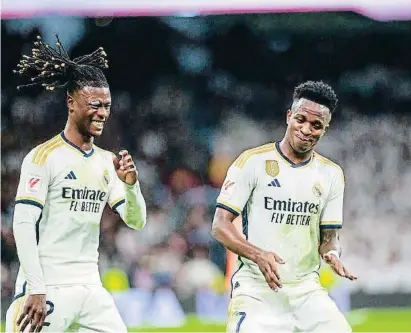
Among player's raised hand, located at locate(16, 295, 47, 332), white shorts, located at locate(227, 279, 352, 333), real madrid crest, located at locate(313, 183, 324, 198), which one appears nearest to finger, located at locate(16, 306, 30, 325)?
player's raised hand, located at locate(16, 295, 47, 332)

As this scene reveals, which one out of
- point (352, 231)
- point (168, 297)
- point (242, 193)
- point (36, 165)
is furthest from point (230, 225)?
point (352, 231)

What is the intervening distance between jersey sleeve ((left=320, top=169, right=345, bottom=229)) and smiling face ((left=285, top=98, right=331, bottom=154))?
32 centimetres

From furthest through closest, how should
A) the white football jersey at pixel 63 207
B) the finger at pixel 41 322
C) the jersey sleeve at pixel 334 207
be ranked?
1. the jersey sleeve at pixel 334 207
2. the white football jersey at pixel 63 207
3. the finger at pixel 41 322

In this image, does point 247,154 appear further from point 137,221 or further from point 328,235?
point 137,221

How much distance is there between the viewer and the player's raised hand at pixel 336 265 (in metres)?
5.88

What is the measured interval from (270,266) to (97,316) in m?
1.24

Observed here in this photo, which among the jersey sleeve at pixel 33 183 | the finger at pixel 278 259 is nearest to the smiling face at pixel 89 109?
the jersey sleeve at pixel 33 183

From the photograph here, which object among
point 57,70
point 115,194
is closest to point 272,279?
point 115,194

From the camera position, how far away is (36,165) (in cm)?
623

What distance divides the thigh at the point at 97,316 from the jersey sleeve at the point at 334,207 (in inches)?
56.7

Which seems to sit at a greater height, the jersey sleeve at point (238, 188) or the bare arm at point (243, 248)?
the jersey sleeve at point (238, 188)

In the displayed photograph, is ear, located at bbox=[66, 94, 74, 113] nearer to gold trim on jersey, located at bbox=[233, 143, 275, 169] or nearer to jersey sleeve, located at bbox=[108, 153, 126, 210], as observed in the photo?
jersey sleeve, located at bbox=[108, 153, 126, 210]

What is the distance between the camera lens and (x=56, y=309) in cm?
619

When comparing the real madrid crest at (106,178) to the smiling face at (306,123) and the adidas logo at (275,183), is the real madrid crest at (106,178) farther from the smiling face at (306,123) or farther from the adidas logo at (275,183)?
the smiling face at (306,123)
